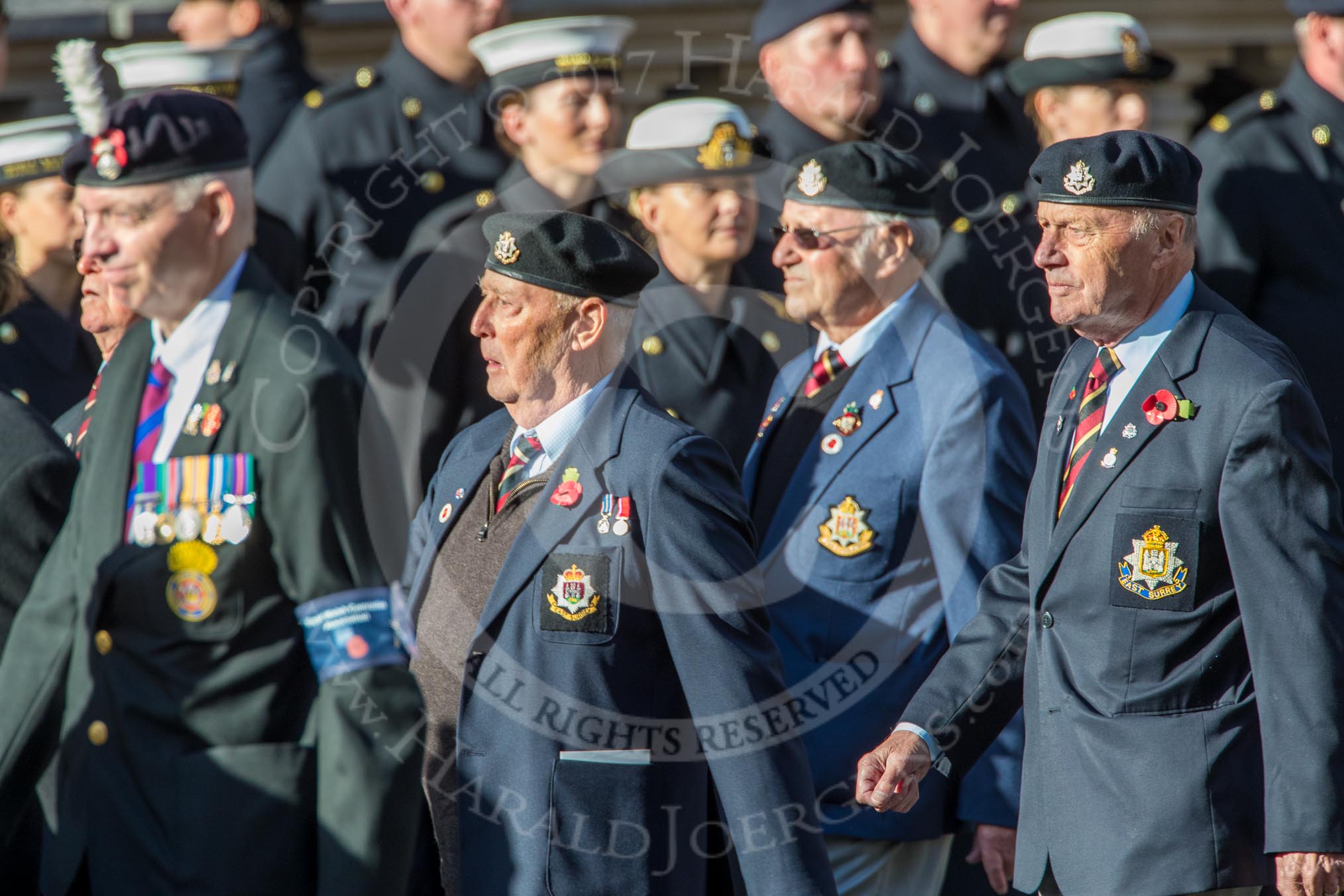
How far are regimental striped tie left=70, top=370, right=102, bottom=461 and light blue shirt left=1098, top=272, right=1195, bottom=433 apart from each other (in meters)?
2.24

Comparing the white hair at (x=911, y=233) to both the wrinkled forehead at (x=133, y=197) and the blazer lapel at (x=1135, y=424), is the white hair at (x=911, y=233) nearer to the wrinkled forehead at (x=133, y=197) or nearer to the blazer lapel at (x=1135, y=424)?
the blazer lapel at (x=1135, y=424)

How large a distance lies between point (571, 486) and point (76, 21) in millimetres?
5424

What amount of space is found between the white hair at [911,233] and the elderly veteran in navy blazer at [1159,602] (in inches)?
38.3

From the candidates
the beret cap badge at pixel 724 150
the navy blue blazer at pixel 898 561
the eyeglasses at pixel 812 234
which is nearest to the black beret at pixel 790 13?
the beret cap badge at pixel 724 150

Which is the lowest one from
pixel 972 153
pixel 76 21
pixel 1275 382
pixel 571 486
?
pixel 76 21

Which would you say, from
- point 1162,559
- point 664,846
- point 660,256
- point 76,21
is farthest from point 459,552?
point 76,21

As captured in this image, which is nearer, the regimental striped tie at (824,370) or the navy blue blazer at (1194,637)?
the navy blue blazer at (1194,637)

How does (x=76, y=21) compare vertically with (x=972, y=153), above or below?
below

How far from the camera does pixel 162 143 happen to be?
446 centimetres

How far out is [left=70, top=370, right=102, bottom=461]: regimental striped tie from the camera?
14.8ft

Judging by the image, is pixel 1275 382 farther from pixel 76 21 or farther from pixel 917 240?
pixel 76 21

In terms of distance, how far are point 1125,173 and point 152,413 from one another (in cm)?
215

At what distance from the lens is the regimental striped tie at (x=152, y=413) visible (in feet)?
14.1

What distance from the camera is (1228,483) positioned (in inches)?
149
